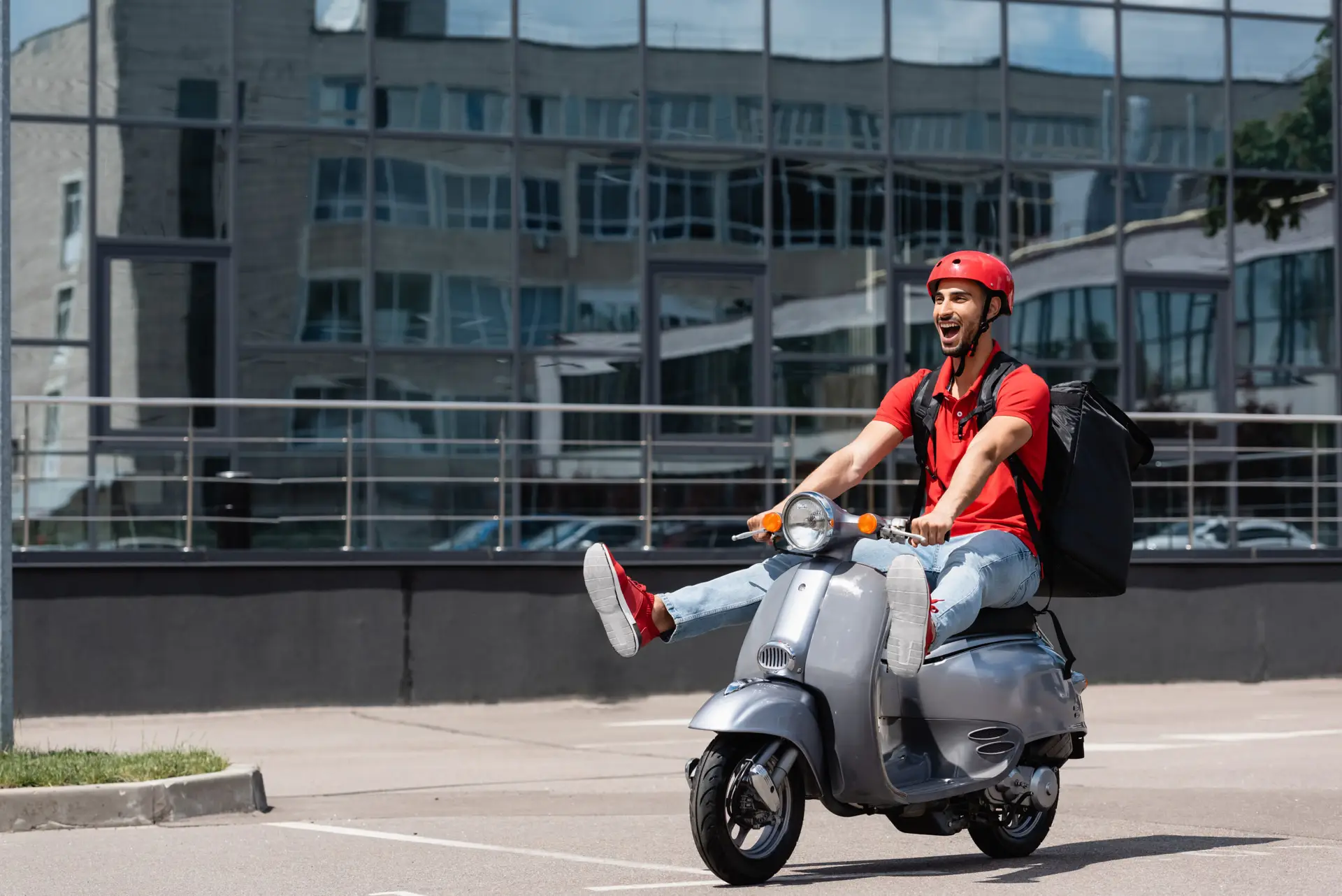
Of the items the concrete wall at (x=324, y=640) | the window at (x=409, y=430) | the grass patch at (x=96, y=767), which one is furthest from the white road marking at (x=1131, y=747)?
the window at (x=409, y=430)

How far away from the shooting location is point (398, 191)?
17.9 m

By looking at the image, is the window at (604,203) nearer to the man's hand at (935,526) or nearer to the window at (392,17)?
the window at (392,17)

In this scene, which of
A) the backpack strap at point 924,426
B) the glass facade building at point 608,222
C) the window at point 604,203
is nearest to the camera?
the backpack strap at point 924,426

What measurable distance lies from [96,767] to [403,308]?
9.22 m

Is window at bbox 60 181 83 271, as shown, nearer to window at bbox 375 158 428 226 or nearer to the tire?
window at bbox 375 158 428 226

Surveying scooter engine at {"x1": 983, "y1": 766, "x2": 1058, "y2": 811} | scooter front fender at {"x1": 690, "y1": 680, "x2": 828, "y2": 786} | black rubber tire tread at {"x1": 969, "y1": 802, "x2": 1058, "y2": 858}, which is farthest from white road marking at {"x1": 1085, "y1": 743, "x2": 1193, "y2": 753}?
scooter front fender at {"x1": 690, "y1": 680, "x2": 828, "y2": 786}

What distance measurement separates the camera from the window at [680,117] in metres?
18.6

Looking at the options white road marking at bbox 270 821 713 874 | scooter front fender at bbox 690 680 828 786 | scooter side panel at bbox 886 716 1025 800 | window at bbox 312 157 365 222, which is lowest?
white road marking at bbox 270 821 713 874

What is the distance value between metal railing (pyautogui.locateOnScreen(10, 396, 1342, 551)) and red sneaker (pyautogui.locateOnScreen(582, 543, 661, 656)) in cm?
744

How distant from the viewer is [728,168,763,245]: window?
1883cm

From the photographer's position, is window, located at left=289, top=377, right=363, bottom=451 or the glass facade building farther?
the glass facade building

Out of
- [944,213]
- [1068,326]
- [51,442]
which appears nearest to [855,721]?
[51,442]

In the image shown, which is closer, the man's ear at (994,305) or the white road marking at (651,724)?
the man's ear at (994,305)

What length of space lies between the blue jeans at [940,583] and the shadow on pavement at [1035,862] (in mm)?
802
